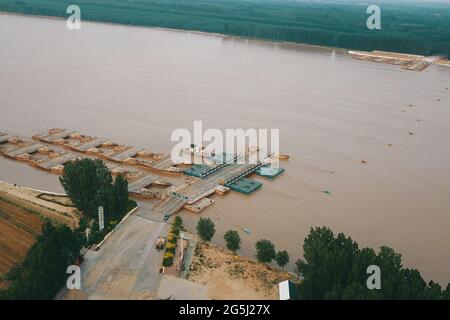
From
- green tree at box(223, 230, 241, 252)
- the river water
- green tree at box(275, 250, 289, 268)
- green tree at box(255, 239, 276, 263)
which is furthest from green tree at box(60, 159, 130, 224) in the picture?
green tree at box(275, 250, 289, 268)

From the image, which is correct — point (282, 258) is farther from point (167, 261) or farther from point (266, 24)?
point (266, 24)

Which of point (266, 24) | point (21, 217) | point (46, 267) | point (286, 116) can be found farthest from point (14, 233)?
point (266, 24)

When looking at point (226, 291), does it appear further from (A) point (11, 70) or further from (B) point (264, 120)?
(A) point (11, 70)

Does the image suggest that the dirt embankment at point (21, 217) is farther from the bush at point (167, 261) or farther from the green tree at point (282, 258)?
the green tree at point (282, 258)

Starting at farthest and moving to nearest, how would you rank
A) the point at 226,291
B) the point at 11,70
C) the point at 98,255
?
the point at 11,70 → the point at 98,255 → the point at 226,291

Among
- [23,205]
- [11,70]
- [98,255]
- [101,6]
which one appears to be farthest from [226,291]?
[101,6]
